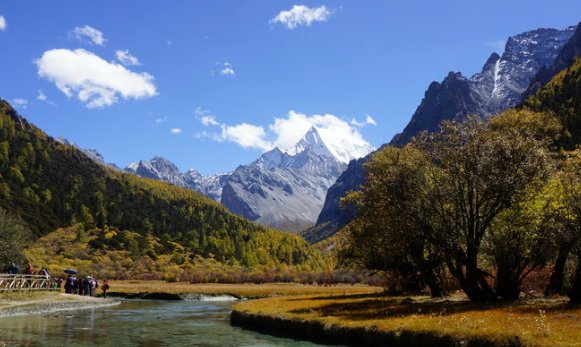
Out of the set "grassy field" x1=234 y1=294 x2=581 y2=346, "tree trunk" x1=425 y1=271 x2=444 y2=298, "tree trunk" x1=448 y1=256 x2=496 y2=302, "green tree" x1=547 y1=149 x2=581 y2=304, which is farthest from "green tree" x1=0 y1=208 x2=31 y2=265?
"green tree" x1=547 y1=149 x2=581 y2=304

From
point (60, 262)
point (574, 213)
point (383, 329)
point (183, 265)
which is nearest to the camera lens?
point (383, 329)

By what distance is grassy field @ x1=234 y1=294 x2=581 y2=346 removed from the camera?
23.6m

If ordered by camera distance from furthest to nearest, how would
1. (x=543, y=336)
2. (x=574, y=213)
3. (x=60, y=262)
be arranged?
(x=60, y=262), (x=574, y=213), (x=543, y=336)

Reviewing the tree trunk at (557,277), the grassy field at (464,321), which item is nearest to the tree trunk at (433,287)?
the grassy field at (464,321)

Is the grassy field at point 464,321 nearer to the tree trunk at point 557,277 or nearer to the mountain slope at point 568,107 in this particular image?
the tree trunk at point 557,277

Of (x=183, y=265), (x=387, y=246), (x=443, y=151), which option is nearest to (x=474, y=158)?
(x=443, y=151)

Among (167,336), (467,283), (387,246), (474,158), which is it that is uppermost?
(474,158)

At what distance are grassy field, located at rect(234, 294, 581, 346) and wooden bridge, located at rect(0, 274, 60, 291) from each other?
1409 inches

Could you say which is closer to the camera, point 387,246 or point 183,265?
point 387,246

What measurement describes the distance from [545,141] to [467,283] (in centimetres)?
1277

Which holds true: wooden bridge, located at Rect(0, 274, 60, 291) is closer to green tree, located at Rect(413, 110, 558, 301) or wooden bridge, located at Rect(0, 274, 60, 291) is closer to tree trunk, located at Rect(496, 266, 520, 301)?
green tree, located at Rect(413, 110, 558, 301)

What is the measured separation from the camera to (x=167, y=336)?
125ft

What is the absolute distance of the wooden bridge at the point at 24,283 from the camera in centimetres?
6138

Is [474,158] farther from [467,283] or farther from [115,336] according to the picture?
[115,336]
